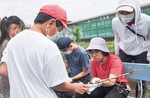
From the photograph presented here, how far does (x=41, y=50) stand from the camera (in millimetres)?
1796

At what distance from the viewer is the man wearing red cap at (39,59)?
1.81m

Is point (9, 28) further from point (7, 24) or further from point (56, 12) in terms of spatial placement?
point (56, 12)

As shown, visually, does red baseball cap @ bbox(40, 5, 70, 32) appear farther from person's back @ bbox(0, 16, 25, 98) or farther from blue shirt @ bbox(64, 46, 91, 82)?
blue shirt @ bbox(64, 46, 91, 82)

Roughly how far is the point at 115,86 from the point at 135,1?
0.93 metres

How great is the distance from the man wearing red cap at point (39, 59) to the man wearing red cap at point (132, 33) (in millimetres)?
1115

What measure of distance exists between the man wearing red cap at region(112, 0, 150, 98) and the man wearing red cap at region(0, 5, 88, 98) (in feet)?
3.66

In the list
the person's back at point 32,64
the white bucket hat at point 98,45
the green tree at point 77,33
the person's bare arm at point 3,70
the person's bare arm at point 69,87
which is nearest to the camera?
the person's back at point 32,64

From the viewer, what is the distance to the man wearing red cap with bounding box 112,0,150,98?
9.39ft

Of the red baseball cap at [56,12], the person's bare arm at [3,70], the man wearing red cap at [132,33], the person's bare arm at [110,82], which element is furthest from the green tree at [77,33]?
the red baseball cap at [56,12]

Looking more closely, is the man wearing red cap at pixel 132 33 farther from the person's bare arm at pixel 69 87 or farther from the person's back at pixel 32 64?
the person's back at pixel 32 64

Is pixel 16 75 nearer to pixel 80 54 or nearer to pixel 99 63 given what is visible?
pixel 99 63

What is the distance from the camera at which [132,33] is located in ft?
10.1

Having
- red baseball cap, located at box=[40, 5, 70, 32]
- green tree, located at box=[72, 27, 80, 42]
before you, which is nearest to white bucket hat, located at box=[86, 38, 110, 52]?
red baseball cap, located at box=[40, 5, 70, 32]

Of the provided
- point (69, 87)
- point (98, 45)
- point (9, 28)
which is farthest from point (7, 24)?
point (69, 87)
